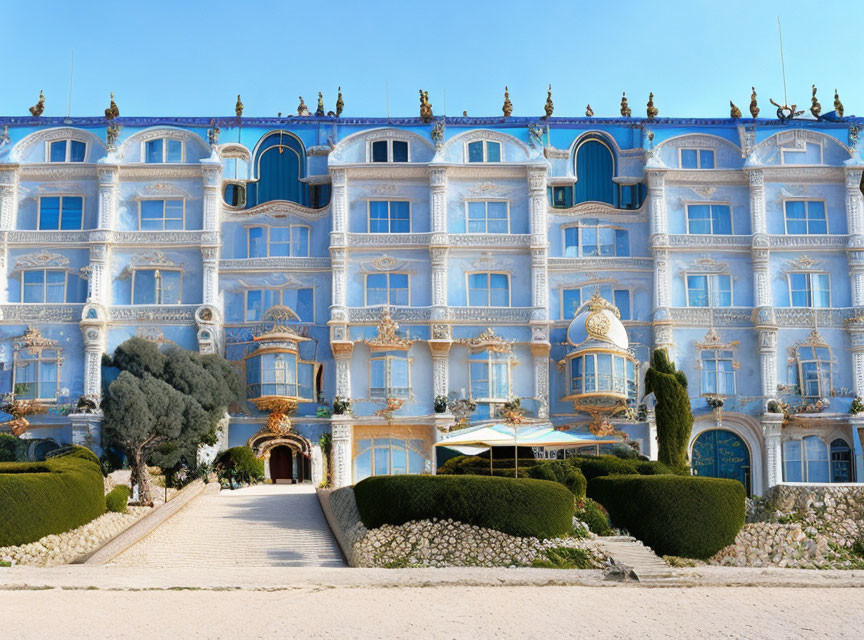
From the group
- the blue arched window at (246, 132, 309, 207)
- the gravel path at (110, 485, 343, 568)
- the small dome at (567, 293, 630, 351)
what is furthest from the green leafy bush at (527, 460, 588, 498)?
the blue arched window at (246, 132, 309, 207)

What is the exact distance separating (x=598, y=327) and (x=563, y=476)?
18.5m

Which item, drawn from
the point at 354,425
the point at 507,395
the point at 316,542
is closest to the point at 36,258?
the point at 354,425

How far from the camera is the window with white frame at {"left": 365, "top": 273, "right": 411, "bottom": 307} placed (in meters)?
56.3

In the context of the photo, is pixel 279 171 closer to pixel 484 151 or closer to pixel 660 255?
pixel 484 151

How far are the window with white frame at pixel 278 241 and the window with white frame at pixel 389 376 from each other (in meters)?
6.48

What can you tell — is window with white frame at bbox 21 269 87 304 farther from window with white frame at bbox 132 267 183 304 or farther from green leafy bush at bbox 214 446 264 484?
green leafy bush at bbox 214 446 264 484

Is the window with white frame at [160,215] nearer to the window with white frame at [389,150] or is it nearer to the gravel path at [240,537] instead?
the window with white frame at [389,150]

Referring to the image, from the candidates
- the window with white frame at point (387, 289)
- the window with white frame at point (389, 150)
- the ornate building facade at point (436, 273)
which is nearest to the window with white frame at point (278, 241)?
the ornate building facade at point (436, 273)

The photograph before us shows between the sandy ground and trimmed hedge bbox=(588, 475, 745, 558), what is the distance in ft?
26.0

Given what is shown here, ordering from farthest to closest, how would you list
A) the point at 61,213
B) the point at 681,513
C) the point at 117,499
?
the point at 61,213 < the point at 117,499 < the point at 681,513

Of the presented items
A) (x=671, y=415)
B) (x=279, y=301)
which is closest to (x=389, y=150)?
(x=279, y=301)

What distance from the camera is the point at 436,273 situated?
5609 cm

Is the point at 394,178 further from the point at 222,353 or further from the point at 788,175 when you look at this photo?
the point at 788,175

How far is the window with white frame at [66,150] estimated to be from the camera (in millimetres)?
57625
